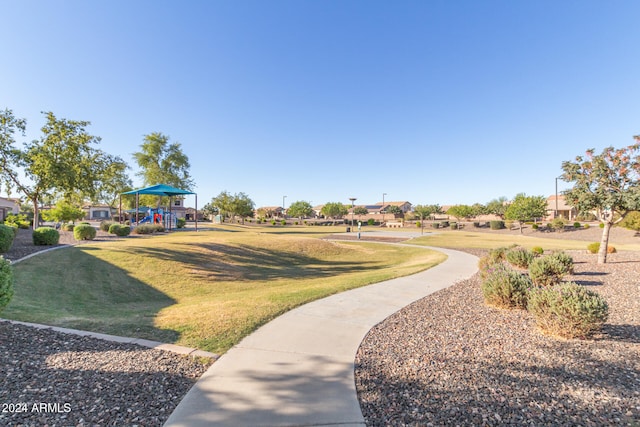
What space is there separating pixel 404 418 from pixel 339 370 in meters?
1.11

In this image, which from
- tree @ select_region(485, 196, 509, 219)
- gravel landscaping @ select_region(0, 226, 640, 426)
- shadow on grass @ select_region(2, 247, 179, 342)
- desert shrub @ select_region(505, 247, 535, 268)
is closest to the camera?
gravel landscaping @ select_region(0, 226, 640, 426)

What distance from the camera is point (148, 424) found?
107 inches

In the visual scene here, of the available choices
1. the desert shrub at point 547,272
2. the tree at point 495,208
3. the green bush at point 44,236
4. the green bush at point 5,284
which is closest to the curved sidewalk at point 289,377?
the green bush at point 5,284

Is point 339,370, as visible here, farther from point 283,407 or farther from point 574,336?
point 574,336

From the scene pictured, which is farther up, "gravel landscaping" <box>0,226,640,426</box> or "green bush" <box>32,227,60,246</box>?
"green bush" <box>32,227,60,246</box>

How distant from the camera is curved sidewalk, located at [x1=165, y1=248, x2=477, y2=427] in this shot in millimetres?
2889

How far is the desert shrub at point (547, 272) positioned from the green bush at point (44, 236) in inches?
782

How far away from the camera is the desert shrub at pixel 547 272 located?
8.69m

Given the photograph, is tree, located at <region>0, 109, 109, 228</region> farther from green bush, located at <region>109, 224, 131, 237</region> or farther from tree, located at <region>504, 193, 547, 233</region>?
tree, located at <region>504, 193, 547, 233</region>

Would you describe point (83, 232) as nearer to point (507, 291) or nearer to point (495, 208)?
point (507, 291)

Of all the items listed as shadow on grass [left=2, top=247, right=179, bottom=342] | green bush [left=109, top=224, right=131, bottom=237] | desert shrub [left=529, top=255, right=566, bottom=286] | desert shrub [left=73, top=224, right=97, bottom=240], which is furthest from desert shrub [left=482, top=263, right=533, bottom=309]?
green bush [left=109, top=224, right=131, bottom=237]

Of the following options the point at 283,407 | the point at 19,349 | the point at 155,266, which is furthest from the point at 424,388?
the point at 155,266

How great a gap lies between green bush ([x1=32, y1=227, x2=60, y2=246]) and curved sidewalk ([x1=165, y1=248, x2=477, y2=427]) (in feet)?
47.3

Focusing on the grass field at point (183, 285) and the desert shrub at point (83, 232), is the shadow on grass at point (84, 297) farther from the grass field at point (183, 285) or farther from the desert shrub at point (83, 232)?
the desert shrub at point (83, 232)
